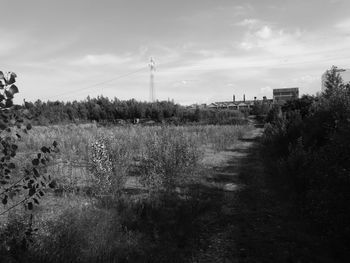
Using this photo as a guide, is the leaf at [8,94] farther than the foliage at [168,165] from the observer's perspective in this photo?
No

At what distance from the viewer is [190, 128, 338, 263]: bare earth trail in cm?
575

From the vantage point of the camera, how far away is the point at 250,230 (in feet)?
22.9

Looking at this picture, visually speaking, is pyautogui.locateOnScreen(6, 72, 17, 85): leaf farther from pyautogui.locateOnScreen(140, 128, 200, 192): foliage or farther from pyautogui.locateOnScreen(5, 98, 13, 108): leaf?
pyautogui.locateOnScreen(140, 128, 200, 192): foliage

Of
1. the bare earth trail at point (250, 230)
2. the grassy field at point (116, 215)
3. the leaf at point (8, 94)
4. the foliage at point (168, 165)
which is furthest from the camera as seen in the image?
the foliage at point (168, 165)

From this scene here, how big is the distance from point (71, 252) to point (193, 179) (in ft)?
21.1

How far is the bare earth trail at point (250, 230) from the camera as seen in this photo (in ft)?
18.9

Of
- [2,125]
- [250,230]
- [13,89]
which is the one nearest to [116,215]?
[250,230]

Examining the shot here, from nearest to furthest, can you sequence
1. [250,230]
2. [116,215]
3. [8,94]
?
1. [8,94]
2. [116,215]
3. [250,230]

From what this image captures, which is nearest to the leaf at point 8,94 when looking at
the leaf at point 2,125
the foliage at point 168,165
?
the leaf at point 2,125

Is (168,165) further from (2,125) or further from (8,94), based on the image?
(8,94)

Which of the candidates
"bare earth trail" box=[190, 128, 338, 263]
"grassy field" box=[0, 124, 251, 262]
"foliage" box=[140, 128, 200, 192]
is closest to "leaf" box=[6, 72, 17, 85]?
"grassy field" box=[0, 124, 251, 262]

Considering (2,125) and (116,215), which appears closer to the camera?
(2,125)

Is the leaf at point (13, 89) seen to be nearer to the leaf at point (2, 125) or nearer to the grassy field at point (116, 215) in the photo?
the leaf at point (2, 125)

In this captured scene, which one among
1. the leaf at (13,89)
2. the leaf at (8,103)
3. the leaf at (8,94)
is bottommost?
the leaf at (8,103)
